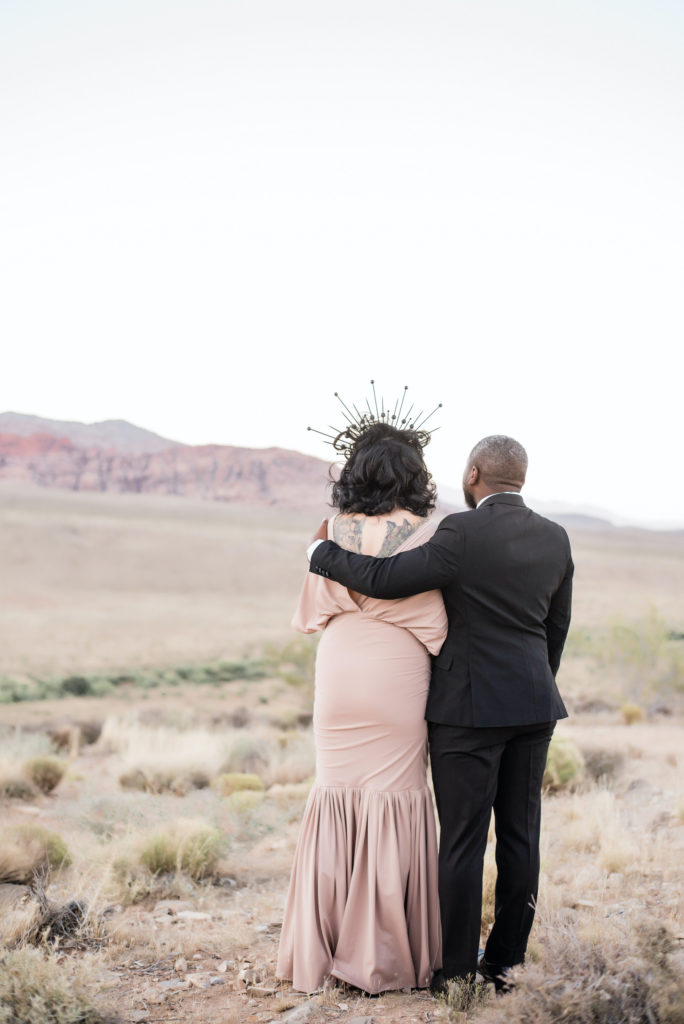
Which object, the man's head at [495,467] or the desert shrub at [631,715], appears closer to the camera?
the man's head at [495,467]

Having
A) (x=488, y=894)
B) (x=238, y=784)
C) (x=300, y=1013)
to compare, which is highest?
(x=300, y=1013)

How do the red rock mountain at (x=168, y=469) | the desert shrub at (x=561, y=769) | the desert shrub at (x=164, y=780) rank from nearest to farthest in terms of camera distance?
the desert shrub at (x=561, y=769) → the desert shrub at (x=164, y=780) → the red rock mountain at (x=168, y=469)

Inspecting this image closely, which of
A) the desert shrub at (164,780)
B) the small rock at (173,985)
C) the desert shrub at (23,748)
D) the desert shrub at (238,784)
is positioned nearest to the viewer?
the small rock at (173,985)

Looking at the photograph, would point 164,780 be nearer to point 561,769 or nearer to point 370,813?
point 561,769

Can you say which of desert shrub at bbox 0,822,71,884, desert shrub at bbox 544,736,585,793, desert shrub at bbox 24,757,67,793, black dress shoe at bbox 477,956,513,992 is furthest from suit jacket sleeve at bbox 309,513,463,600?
desert shrub at bbox 24,757,67,793

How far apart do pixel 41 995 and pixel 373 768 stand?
1513 millimetres

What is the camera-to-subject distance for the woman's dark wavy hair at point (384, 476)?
11.6ft

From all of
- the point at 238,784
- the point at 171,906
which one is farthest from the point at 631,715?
the point at 171,906

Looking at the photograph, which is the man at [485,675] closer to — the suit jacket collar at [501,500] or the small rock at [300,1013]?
the suit jacket collar at [501,500]

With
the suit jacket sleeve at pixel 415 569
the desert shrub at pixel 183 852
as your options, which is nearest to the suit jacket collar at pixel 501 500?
the suit jacket sleeve at pixel 415 569

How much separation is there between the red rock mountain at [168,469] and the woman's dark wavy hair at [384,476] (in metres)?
170

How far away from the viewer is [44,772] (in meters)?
9.52

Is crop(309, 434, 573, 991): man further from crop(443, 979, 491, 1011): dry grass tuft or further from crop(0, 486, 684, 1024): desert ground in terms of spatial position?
crop(0, 486, 684, 1024): desert ground

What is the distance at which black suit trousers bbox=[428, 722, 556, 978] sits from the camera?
131 inches
